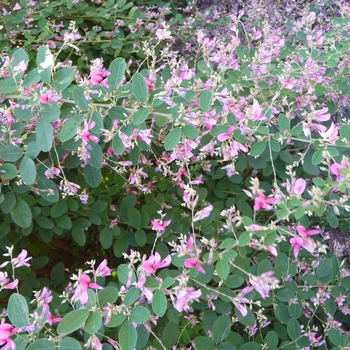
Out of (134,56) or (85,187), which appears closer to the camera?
(85,187)

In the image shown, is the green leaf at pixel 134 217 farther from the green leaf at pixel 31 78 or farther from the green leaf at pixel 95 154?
the green leaf at pixel 31 78

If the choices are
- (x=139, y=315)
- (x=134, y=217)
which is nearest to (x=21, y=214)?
(x=134, y=217)

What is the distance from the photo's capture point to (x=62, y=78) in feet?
3.77

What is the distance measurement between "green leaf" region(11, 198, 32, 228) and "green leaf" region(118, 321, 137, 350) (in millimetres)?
545

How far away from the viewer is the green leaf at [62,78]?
1138 millimetres

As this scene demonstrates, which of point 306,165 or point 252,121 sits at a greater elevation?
point 252,121

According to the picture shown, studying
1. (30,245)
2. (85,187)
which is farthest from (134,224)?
(30,245)

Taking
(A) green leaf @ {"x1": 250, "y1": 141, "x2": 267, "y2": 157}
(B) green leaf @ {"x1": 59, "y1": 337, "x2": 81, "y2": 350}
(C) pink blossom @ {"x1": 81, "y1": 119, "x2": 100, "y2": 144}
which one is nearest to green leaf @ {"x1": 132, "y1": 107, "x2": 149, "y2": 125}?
(C) pink blossom @ {"x1": 81, "y1": 119, "x2": 100, "y2": 144}

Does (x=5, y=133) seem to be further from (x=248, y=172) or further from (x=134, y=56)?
(x=134, y=56)

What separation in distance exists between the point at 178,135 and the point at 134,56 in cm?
136

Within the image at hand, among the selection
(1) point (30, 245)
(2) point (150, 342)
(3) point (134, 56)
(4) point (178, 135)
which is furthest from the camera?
(3) point (134, 56)

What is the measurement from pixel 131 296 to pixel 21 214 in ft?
1.82

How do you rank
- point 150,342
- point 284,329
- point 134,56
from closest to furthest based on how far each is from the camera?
point 150,342 < point 284,329 < point 134,56

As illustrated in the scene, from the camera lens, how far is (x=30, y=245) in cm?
193
